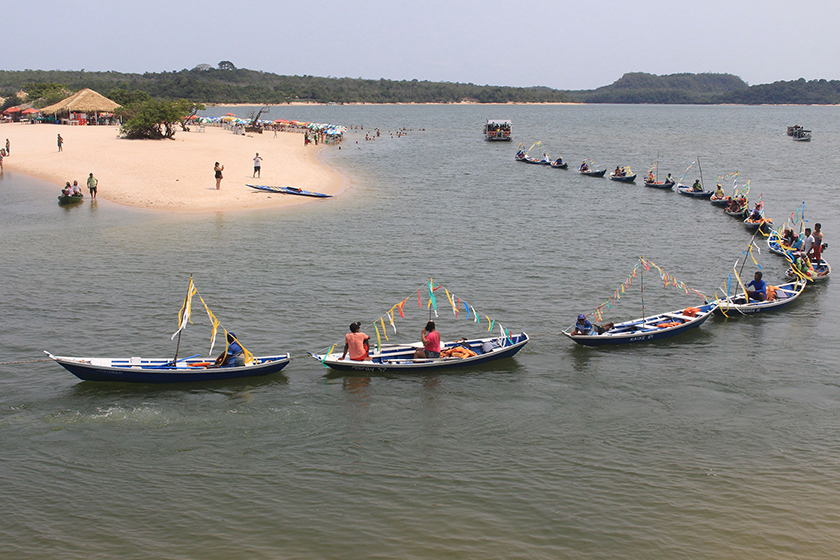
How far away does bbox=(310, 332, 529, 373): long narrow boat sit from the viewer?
1872 cm

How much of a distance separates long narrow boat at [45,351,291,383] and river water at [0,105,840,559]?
1.17ft

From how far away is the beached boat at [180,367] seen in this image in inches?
684

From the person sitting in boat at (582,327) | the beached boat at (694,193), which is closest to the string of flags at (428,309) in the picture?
the person sitting in boat at (582,327)

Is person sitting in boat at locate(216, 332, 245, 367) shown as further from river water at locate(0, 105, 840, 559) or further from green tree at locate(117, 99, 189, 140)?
green tree at locate(117, 99, 189, 140)

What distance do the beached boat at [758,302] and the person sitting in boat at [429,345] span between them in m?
10.5

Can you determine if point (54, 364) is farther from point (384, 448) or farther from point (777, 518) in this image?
point (777, 518)

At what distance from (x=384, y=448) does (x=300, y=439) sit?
6.27ft

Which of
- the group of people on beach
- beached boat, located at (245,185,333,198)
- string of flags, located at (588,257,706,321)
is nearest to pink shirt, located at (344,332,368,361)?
string of flags, located at (588,257,706,321)

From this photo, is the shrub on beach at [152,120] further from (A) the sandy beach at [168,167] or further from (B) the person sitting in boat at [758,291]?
(B) the person sitting in boat at [758,291]

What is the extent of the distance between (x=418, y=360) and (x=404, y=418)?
8.35 ft

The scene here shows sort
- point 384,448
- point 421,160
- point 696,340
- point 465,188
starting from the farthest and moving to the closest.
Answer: point 421,160 → point 465,188 → point 696,340 → point 384,448

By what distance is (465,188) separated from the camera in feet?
174

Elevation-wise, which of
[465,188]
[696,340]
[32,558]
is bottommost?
[32,558]

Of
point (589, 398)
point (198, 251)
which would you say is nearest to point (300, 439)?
point (589, 398)
